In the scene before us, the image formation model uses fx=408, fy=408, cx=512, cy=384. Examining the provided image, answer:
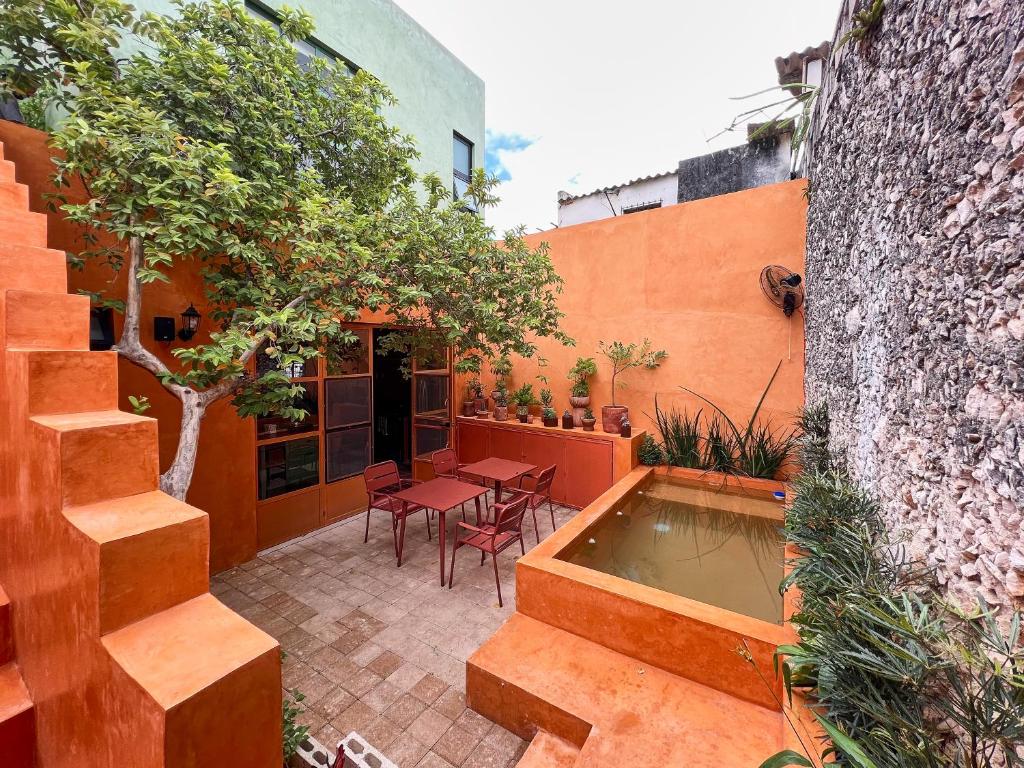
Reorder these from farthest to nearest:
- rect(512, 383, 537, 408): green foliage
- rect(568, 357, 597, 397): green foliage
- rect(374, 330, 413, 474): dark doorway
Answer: rect(374, 330, 413, 474): dark doorway → rect(512, 383, 537, 408): green foliage → rect(568, 357, 597, 397): green foliage

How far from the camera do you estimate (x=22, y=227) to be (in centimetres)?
222

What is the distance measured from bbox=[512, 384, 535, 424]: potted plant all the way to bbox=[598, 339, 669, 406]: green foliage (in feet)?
4.40

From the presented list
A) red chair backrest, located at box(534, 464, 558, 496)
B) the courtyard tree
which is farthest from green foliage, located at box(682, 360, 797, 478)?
the courtyard tree

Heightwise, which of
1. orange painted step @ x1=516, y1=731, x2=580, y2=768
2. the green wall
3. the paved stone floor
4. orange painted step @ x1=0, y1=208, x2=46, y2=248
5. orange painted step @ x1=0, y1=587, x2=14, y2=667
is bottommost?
the paved stone floor

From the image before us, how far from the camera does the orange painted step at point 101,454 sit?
1.50m

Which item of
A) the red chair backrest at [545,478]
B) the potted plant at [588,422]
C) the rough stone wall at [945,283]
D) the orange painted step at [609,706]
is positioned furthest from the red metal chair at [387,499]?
the rough stone wall at [945,283]

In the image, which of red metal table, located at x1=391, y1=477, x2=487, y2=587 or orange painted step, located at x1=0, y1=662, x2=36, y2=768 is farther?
red metal table, located at x1=391, y1=477, x2=487, y2=587

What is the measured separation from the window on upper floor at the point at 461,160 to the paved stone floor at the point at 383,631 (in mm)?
7084

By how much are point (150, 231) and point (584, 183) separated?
895cm

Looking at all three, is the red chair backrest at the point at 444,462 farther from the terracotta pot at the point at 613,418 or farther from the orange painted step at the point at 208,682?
the orange painted step at the point at 208,682

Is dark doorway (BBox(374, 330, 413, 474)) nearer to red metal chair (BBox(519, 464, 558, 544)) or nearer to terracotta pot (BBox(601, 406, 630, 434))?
red metal chair (BBox(519, 464, 558, 544))

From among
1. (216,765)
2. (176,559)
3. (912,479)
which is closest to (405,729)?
(216,765)

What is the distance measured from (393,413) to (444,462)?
222cm

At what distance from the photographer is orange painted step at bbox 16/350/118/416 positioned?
1.67 meters
